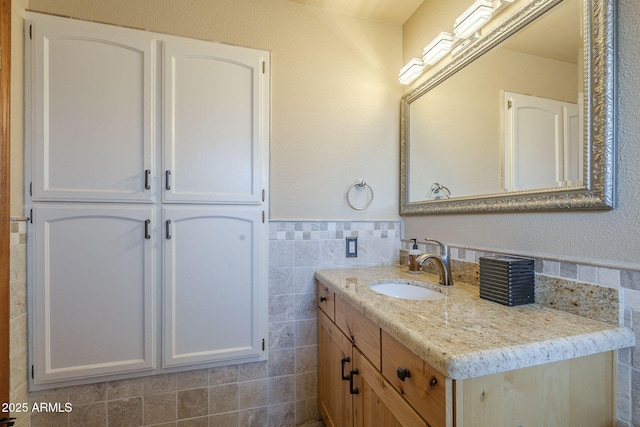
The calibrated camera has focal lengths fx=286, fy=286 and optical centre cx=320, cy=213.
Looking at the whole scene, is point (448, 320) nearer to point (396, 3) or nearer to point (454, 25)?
point (454, 25)

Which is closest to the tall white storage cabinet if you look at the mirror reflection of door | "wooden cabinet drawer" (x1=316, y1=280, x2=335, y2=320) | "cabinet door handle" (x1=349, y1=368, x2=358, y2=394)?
"wooden cabinet drawer" (x1=316, y1=280, x2=335, y2=320)

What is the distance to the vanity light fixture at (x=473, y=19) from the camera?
1.20m

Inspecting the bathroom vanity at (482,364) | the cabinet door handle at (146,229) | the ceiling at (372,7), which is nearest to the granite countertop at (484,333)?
the bathroom vanity at (482,364)

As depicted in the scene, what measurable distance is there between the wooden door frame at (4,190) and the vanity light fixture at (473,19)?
6.08 feet

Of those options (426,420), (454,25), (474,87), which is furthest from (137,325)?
(454,25)

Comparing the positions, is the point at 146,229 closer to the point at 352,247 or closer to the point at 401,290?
the point at 352,247

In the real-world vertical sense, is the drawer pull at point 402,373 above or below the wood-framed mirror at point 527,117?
below

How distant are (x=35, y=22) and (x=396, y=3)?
1833 millimetres

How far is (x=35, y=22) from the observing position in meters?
1.30

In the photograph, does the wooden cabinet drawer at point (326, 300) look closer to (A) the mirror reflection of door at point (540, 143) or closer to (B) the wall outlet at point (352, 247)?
(B) the wall outlet at point (352, 247)

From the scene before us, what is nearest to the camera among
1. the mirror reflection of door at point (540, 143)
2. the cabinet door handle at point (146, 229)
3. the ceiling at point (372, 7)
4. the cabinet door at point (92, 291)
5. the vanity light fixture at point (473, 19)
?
the mirror reflection of door at point (540, 143)

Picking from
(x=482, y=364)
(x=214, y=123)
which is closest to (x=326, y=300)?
(x=482, y=364)

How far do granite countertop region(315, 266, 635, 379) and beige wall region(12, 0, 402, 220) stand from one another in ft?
2.74

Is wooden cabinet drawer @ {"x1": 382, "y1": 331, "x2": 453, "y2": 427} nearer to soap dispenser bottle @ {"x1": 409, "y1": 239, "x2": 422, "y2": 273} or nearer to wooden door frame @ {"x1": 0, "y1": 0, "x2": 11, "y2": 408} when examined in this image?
soap dispenser bottle @ {"x1": 409, "y1": 239, "x2": 422, "y2": 273}
